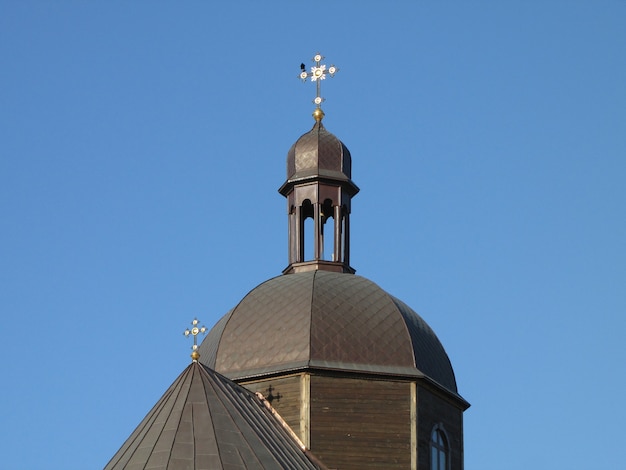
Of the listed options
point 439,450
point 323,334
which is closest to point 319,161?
point 323,334

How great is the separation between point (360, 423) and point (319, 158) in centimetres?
790

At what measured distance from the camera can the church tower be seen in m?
36.8

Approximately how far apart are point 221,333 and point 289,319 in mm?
1760

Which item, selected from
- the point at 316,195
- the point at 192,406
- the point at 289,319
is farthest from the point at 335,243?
the point at 192,406

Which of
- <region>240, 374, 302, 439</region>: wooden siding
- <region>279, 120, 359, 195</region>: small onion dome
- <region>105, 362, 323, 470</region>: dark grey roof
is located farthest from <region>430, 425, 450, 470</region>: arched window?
<region>279, 120, 359, 195</region>: small onion dome

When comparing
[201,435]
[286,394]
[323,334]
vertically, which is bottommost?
[201,435]

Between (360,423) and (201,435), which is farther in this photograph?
(360,423)

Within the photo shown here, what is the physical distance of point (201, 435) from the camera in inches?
1254

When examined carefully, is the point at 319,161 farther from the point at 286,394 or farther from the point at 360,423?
the point at 360,423

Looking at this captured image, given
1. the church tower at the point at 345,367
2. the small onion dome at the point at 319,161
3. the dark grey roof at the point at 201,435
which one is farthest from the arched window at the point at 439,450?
the small onion dome at the point at 319,161

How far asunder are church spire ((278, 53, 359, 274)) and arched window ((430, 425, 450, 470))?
516 cm

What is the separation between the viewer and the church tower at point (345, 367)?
36.8 meters

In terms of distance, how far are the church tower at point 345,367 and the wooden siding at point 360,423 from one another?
0.07 ft

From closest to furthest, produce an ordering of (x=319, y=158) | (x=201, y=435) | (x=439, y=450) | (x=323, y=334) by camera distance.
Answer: (x=201, y=435) → (x=323, y=334) → (x=439, y=450) → (x=319, y=158)
